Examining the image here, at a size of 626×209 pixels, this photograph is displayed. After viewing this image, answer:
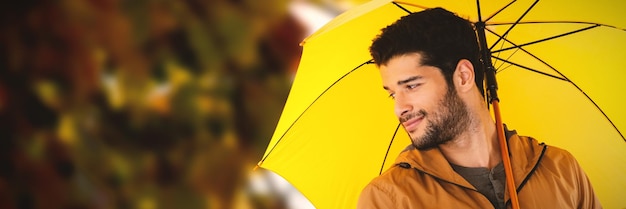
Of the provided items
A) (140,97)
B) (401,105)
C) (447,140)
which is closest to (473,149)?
(447,140)

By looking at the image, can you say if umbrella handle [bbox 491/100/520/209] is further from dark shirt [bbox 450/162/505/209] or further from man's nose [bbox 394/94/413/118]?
man's nose [bbox 394/94/413/118]

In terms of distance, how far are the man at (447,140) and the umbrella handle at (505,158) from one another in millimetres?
20

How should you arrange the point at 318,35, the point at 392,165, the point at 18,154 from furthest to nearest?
the point at 392,165 → the point at 318,35 → the point at 18,154

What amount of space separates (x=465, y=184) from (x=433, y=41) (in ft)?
0.87

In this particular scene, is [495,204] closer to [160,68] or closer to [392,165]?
[392,165]

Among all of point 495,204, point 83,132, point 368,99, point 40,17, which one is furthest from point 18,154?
point 495,204

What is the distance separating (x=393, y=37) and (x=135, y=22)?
458mm

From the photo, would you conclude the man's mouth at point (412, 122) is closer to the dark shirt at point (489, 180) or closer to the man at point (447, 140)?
the man at point (447, 140)

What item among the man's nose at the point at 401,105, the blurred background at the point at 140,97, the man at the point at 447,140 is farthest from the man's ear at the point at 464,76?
the blurred background at the point at 140,97

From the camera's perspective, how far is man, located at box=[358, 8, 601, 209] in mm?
1192

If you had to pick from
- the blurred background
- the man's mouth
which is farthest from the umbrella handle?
the blurred background

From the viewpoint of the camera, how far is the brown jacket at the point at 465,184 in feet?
3.91

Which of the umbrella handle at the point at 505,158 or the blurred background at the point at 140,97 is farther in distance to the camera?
the umbrella handle at the point at 505,158

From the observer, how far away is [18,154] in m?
1.04
